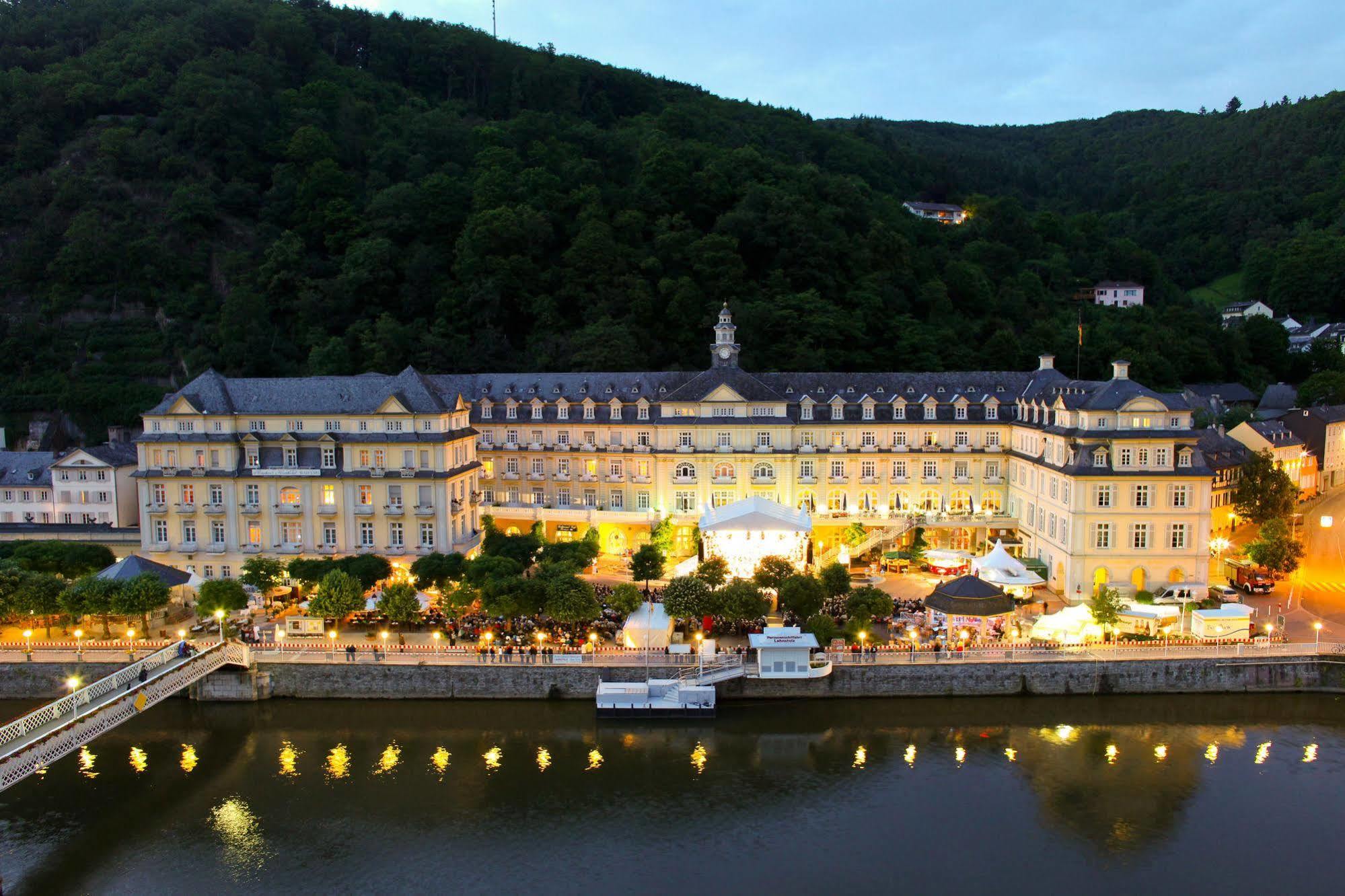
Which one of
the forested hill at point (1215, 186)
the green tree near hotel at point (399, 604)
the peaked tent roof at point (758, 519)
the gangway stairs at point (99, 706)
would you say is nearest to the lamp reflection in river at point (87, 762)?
the gangway stairs at point (99, 706)

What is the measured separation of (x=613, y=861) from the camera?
1069 inches

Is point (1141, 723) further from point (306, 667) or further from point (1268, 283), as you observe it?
point (1268, 283)

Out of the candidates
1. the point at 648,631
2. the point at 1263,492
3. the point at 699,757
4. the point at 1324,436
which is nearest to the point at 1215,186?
the point at 1324,436

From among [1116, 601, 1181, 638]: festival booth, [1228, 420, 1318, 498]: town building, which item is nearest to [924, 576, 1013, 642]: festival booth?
[1116, 601, 1181, 638]: festival booth

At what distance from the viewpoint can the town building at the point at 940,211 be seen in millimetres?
107375

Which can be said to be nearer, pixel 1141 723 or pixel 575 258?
pixel 1141 723

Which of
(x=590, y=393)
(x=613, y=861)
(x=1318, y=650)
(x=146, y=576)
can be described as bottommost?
(x=613, y=861)

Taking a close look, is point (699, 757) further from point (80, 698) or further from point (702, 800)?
point (80, 698)

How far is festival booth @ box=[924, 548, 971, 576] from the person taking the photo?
1929 inches

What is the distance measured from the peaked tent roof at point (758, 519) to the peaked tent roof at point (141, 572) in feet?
A: 74.9

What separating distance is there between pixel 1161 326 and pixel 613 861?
7294 centimetres

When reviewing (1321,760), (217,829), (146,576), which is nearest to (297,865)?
(217,829)

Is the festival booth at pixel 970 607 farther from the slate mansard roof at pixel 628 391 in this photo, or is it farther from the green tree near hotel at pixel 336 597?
the green tree near hotel at pixel 336 597

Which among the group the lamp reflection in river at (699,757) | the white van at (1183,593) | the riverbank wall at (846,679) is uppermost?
the white van at (1183,593)
